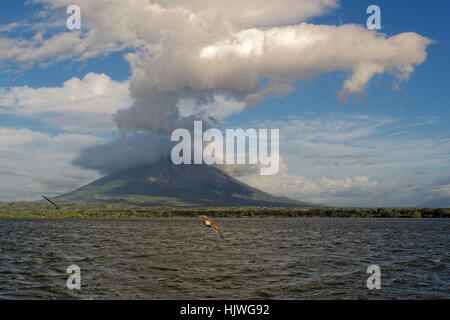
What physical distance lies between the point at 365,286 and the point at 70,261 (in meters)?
43.3

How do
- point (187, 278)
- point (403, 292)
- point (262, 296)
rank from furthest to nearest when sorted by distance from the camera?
point (187, 278)
point (403, 292)
point (262, 296)

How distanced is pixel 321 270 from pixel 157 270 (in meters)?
21.8

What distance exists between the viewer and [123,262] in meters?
56.3

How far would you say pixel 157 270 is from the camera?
49531mm

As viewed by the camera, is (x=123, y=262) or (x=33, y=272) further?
(x=123, y=262)
